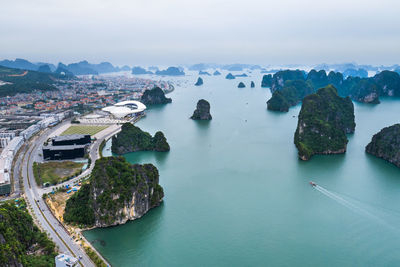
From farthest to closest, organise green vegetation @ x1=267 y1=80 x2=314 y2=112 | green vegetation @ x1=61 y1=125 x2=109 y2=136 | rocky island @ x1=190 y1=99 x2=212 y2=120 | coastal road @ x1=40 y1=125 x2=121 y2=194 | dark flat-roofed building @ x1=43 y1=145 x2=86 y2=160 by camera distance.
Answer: green vegetation @ x1=267 y1=80 x2=314 y2=112
rocky island @ x1=190 y1=99 x2=212 y2=120
green vegetation @ x1=61 y1=125 x2=109 y2=136
dark flat-roofed building @ x1=43 y1=145 x2=86 y2=160
coastal road @ x1=40 y1=125 x2=121 y2=194

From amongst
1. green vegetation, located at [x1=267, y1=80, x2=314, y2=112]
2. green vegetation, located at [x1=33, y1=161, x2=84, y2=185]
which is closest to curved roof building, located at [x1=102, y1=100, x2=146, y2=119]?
green vegetation, located at [x1=33, y1=161, x2=84, y2=185]

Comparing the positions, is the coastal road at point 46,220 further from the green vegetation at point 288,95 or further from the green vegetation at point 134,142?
the green vegetation at point 288,95

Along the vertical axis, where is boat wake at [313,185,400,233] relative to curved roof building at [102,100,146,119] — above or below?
below

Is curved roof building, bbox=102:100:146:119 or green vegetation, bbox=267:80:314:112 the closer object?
curved roof building, bbox=102:100:146:119

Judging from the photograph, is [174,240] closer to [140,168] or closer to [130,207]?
[130,207]

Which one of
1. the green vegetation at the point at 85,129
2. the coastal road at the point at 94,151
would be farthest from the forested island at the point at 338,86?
the green vegetation at the point at 85,129

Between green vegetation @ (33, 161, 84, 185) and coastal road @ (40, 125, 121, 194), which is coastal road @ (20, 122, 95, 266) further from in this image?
coastal road @ (40, 125, 121, 194)

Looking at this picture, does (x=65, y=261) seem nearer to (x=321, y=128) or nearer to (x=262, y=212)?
(x=262, y=212)
